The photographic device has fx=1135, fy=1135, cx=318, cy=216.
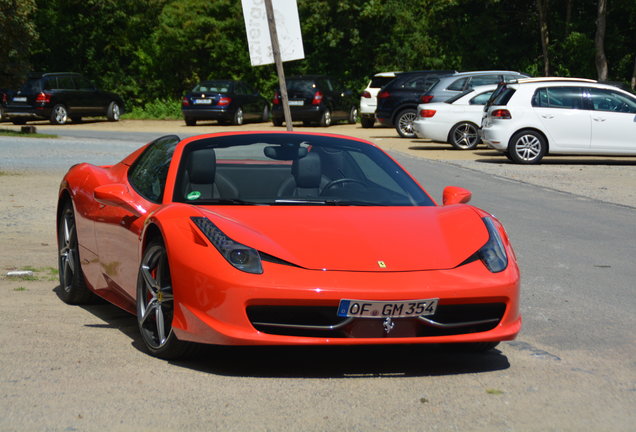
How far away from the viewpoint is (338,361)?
5.70 m

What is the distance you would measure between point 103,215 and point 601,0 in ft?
116

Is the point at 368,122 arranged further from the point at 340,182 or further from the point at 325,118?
the point at 340,182

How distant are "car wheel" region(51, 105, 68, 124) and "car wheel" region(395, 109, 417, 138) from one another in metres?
14.2

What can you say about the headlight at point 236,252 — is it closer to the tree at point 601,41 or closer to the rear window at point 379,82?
the rear window at point 379,82

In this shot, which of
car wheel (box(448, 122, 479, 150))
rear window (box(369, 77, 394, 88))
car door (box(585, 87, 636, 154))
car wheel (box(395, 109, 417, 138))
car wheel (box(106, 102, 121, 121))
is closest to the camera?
car door (box(585, 87, 636, 154))

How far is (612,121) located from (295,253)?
57.7 feet

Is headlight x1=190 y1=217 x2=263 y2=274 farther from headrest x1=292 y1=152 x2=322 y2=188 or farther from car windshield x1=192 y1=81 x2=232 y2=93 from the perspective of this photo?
car windshield x1=192 y1=81 x2=232 y2=93

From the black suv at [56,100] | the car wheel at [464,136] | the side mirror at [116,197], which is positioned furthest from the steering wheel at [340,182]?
the black suv at [56,100]

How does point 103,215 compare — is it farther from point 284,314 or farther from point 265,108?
point 265,108

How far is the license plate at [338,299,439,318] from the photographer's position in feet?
16.8

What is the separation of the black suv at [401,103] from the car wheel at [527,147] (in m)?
8.97

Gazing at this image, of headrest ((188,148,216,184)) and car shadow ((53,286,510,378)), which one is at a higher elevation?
headrest ((188,148,216,184))

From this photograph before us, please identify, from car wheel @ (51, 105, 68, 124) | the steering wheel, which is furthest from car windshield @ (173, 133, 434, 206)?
car wheel @ (51, 105, 68, 124)

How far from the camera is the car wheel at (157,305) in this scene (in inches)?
217
